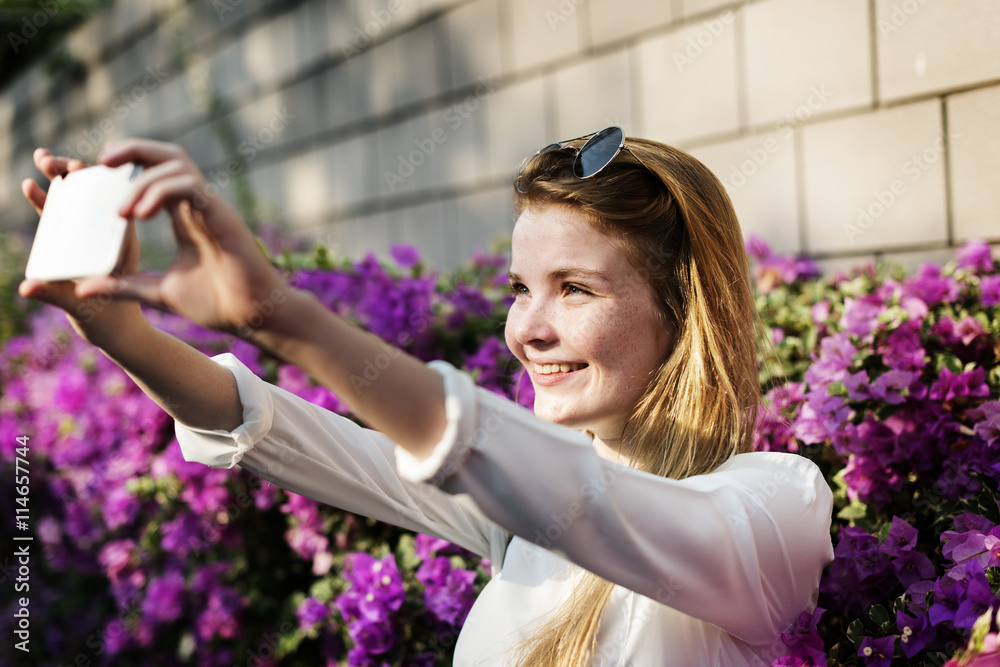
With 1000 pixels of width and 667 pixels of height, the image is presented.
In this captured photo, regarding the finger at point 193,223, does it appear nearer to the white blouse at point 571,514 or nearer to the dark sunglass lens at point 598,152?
the white blouse at point 571,514

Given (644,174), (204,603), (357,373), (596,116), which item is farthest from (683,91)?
(204,603)

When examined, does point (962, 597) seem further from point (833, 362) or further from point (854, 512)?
point (833, 362)

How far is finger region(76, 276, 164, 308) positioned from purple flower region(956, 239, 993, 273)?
2.10 m

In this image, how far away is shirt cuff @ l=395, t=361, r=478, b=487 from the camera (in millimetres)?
886

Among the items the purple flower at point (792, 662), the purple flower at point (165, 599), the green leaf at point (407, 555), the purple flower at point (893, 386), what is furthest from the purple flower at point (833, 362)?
the purple flower at point (165, 599)

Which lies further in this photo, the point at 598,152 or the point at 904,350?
the point at 904,350

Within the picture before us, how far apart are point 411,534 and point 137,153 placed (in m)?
1.78

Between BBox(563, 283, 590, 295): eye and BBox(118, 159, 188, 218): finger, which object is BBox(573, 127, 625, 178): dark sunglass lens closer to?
BBox(563, 283, 590, 295): eye

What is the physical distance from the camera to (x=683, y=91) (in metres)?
3.03

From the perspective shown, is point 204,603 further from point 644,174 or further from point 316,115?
point 316,115

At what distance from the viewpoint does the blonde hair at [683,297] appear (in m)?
1.45

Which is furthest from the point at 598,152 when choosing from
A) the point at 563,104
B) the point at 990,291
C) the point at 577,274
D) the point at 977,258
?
the point at 563,104

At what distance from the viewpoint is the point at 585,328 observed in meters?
1.41

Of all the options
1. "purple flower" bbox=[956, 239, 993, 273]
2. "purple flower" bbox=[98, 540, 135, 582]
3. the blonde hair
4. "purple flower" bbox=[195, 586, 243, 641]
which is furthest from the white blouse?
"purple flower" bbox=[98, 540, 135, 582]
